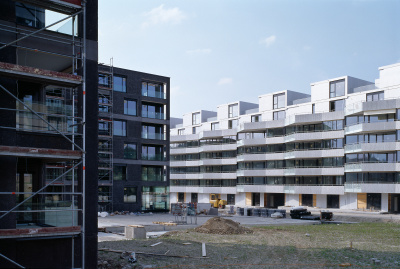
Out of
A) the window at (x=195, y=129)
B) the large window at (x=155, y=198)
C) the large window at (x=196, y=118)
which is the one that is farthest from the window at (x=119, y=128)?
the large window at (x=196, y=118)

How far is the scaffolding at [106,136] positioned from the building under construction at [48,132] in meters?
32.0

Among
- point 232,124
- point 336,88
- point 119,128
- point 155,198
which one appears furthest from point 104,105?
point 232,124

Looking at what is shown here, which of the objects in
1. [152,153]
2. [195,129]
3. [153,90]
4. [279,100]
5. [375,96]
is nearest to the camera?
[152,153]

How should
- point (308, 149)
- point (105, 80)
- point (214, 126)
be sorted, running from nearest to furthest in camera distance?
1. point (105, 80)
2. point (308, 149)
3. point (214, 126)

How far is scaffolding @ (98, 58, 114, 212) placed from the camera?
4688 cm

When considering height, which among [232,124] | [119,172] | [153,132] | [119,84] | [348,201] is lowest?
[348,201]

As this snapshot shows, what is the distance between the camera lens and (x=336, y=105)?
209ft

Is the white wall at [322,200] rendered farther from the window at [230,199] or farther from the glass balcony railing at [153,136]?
the glass balcony railing at [153,136]

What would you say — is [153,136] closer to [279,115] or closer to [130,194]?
[130,194]

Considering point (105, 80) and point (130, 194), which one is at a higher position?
point (105, 80)

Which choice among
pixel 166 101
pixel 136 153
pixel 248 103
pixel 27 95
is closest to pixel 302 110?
pixel 248 103

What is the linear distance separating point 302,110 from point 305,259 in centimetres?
5165

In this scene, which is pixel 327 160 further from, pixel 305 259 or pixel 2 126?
pixel 2 126

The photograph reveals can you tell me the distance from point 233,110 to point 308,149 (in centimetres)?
2262
